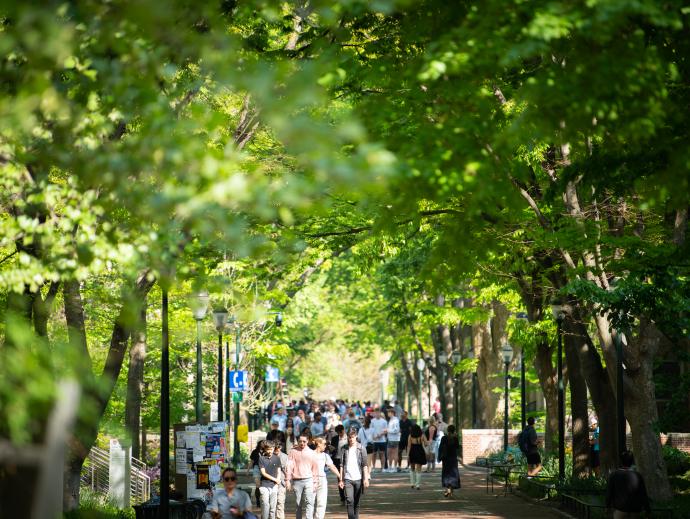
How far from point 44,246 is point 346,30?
496 cm

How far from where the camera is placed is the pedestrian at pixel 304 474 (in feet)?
63.0

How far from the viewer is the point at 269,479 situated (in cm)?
1953

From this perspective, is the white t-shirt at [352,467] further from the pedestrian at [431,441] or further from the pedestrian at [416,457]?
the pedestrian at [431,441]

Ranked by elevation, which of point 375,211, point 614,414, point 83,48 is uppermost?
point 375,211

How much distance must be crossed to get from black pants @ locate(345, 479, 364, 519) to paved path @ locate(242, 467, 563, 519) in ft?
5.13

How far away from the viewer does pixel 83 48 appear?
8.15 meters

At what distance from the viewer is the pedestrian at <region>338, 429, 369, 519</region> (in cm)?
2100

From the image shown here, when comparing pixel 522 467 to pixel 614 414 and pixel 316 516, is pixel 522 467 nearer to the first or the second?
pixel 614 414

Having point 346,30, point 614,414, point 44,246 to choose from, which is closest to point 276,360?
point 614,414

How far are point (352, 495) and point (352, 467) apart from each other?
715 mm

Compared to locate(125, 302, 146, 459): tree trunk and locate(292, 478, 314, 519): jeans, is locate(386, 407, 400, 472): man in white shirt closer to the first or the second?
locate(125, 302, 146, 459): tree trunk

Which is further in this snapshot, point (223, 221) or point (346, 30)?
point (346, 30)

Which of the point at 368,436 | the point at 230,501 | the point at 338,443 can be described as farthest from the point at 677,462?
the point at 230,501

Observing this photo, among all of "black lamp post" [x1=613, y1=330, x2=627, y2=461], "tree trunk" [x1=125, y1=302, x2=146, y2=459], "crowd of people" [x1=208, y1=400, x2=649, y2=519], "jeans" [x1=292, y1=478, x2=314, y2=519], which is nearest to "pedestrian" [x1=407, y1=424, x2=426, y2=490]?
"crowd of people" [x1=208, y1=400, x2=649, y2=519]
